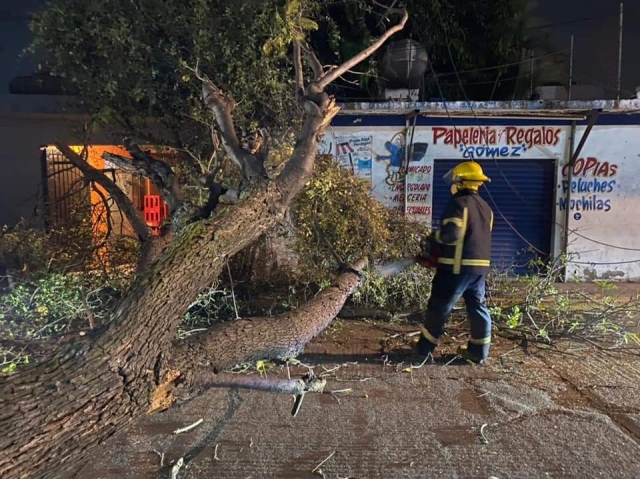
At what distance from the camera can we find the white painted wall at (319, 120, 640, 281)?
8.59 metres

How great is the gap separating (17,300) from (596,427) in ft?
17.7

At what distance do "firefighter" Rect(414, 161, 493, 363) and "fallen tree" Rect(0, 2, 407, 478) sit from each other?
0.97 metres

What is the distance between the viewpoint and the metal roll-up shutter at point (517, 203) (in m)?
8.80

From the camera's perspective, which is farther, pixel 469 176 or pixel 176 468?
pixel 469 176

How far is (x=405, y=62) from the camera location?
8.34m

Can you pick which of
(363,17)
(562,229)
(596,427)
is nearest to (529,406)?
(596,427)

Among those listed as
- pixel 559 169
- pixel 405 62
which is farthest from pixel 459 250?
pixel 559 169

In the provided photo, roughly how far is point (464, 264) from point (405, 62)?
15.1 ft

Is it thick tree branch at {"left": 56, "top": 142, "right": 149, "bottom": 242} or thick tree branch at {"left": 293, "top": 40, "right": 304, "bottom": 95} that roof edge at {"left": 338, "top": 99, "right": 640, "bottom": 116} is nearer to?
thick tree branch at {"left": 293, "top": 40, "right": 304, "bottom": 95}

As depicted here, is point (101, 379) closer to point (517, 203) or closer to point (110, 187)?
point (110, 187)

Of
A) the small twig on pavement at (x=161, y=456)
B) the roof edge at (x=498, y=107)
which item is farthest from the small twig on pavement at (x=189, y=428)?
the roof edge at (x=498, y=107)

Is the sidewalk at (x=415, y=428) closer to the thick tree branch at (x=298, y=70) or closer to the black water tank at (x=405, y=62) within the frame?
the thick tree branch at (x=298, y=70)

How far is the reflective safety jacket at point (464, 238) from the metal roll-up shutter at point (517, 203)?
13.3ft

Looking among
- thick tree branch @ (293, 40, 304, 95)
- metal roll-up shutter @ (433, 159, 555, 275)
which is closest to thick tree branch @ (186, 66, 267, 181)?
thick tree branch @ (293, 40, 304, 95)
